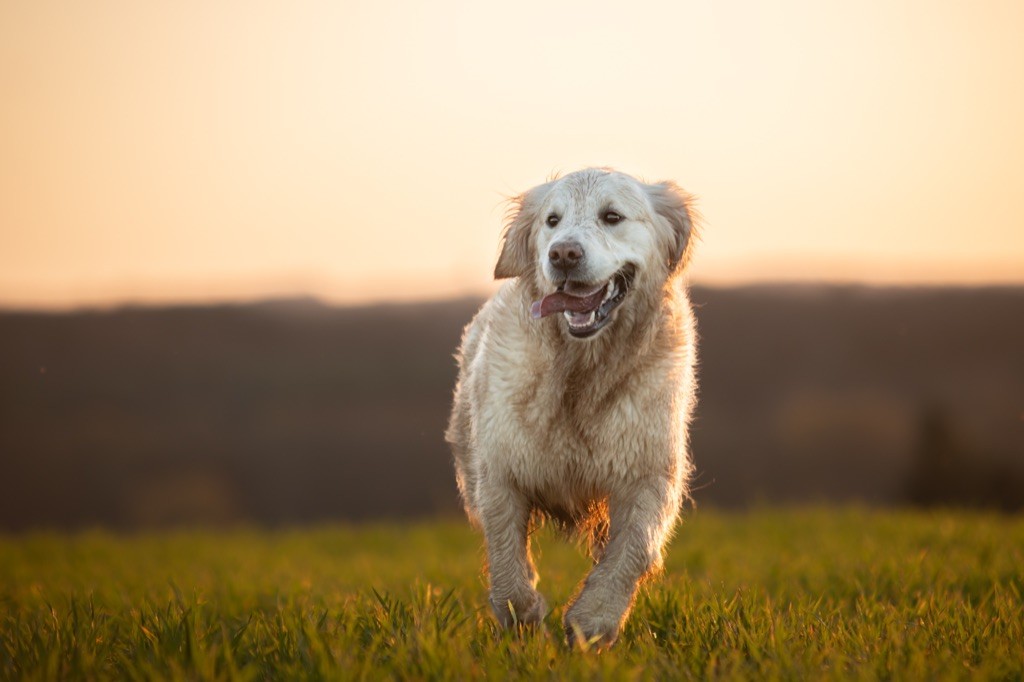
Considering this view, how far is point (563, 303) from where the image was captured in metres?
4.45

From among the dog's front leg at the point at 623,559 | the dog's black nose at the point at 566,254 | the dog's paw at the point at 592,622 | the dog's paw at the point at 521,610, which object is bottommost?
the dog's paw at the point at 521,610

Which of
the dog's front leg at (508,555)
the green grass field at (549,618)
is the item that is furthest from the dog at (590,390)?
the green grass field at (549,618)

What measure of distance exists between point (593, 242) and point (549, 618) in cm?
173

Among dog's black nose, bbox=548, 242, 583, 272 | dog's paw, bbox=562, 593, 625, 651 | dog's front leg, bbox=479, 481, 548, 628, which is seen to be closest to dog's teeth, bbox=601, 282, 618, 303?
dog's black nose, bbox=548, 242, 583, 272

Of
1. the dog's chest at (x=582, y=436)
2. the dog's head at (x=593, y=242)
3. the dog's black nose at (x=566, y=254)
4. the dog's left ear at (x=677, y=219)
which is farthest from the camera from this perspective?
the dog's left ear at (x=677, y=219)

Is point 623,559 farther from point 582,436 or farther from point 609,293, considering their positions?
point 609,293

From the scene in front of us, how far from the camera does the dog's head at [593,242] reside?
4379 millimetres

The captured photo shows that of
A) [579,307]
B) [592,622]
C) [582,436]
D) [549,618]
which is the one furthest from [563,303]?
[549,618]

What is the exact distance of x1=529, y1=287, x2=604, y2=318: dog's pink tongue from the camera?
14.6 ft

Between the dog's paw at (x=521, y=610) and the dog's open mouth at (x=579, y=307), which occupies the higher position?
the dog's open mouth at (x=579, y=307)

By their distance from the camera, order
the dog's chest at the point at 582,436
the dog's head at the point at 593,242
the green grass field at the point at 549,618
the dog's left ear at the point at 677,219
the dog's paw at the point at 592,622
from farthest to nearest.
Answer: the dog's left ear at the point at 677,219 → the dog's chest at the point at 582,436 → the dog's head at the point at 593,242 → the dog's paw at the point at 592,622 → the green grass field at the point at 549,618

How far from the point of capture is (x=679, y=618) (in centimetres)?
424

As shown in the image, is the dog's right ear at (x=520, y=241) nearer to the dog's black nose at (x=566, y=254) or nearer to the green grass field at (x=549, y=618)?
the dog's black nose at (x=566, y=254)

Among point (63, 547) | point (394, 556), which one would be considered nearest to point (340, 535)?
point (394, 556)
